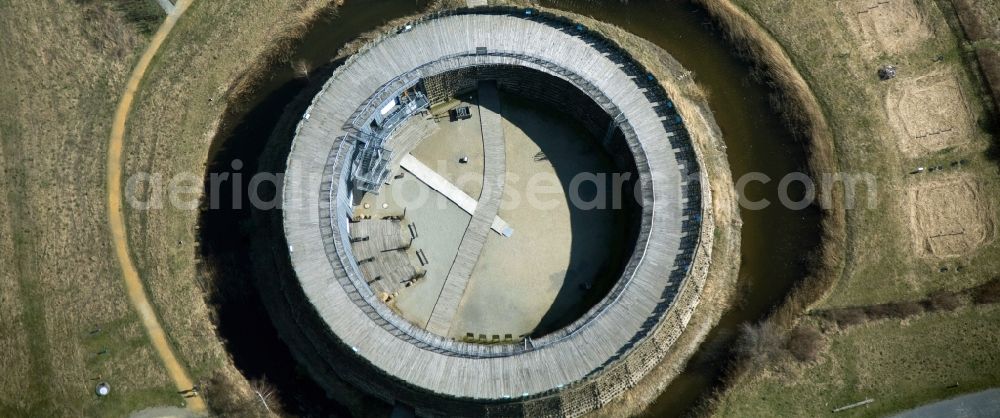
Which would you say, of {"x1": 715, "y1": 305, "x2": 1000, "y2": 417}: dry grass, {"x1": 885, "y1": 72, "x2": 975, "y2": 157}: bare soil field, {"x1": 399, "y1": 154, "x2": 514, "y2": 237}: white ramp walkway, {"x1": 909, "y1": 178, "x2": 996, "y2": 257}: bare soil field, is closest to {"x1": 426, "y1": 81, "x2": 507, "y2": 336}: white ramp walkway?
{"x1": 399, "y1": 154, "x2": 514, "y2": 237}: white ramp walkway

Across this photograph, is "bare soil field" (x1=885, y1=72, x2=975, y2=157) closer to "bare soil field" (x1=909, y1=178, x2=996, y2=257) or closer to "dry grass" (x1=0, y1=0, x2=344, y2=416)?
"bare soil field" (x1=909, y1=178, x2=996, y2=257)

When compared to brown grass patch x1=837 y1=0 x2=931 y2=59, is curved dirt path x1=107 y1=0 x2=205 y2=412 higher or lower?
lower

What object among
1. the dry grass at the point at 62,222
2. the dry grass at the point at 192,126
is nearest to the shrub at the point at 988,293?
the dry grass at the point at 192,126

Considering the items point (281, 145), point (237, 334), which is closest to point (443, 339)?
point (237, 334)

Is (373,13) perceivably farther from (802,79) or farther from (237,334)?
(802,79)

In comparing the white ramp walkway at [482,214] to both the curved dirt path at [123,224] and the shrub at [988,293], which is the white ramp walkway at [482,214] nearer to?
the curved dirt path at [123,224]

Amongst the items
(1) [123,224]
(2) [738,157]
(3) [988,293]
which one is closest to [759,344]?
(2) [738,157]
